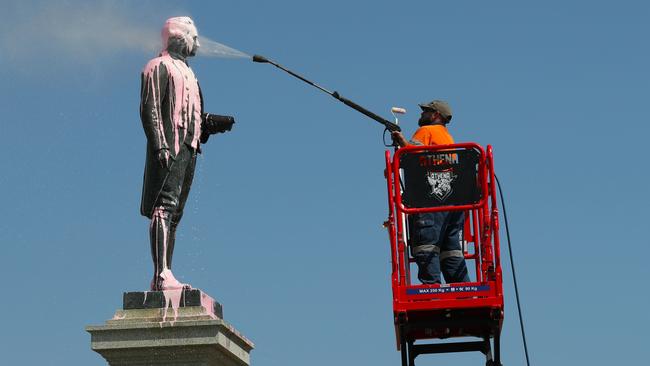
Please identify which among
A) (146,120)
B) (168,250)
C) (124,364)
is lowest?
(124,364)

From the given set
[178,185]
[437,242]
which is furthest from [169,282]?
[437,242]

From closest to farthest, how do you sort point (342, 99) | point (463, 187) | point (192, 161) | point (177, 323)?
point (177, 323) < point (192, 161) < point (463, 187) < point (342, 99)

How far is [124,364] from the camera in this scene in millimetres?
16531

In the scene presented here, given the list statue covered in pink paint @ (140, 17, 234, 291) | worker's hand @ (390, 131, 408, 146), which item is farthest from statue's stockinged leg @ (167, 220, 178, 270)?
worker's hand @ (390, 131, 408, 146)

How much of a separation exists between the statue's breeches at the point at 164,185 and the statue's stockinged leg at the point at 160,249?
0.09 metres

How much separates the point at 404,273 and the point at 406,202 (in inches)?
32.8

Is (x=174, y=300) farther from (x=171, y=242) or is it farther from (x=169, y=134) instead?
(x=169, y=134)

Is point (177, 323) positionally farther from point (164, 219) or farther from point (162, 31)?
point (162, 31)

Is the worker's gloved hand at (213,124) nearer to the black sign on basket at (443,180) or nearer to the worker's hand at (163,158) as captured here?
the worker's hand at (163,158)

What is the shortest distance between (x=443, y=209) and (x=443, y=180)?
0.35m

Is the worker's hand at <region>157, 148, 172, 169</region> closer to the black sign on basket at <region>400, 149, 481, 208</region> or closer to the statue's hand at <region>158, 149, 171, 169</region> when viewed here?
the statue's hand at <region>158, 149, 171, 169</region>

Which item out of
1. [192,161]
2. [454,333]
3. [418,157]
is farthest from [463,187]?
[192,161]

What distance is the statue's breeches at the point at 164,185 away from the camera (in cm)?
1700

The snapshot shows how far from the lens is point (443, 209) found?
725 inches
